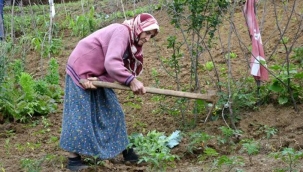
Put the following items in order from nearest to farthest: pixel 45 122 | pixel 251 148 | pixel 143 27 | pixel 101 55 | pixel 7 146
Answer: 1. pixel 251 148
2. pixel 143 27
3. pixel 101 55
4. pixel 7 146
5. pixel 45 122

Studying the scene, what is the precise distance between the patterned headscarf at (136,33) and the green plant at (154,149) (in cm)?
63

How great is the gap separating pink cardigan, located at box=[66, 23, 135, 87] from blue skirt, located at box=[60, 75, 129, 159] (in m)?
0.12

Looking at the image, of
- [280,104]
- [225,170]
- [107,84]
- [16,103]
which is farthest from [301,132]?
[16,103]

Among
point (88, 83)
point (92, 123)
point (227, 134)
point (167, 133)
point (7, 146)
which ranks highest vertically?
point (88, 83)

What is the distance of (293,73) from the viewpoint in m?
5.69

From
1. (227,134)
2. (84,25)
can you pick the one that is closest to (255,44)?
(227,134)

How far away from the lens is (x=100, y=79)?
487 cm

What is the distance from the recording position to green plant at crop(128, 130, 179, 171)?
186 inches

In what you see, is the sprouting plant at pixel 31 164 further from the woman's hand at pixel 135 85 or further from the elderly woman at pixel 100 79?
the woman's hand at pixel 135 85

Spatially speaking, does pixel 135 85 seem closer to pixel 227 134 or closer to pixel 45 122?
pixel 227 134

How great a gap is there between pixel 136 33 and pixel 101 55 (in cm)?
33

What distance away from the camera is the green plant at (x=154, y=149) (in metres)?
4.72

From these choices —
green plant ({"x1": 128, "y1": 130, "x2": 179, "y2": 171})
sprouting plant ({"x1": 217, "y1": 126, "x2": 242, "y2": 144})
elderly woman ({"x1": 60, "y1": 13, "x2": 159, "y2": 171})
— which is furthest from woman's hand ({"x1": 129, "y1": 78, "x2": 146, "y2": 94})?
sprouting plant ({"x1": 217, "y1": 126, "x2": 242, "y2": 144})

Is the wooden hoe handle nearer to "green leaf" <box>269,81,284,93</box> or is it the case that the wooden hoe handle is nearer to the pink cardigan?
the pink cardigan
